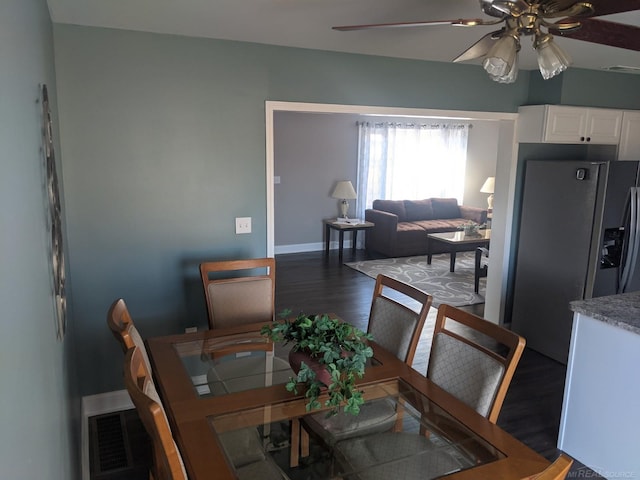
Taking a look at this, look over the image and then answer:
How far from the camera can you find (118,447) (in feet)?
9.04

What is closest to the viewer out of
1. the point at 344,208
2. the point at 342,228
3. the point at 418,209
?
the point at 342,228

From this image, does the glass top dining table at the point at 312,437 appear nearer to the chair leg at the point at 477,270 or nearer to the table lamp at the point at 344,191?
the chair leg at the point at 477,270

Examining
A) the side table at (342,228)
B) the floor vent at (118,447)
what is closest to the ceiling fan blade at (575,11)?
the floor vent at (118,447)

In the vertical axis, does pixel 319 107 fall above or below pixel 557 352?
above

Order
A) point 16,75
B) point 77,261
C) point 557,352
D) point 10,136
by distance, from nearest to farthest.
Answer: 1. point 10,136
2. point 16,75
3. point 77,261
4. point 557,352

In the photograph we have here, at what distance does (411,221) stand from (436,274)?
1653mm

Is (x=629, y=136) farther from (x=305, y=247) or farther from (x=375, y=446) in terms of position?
(x=305, y=247)

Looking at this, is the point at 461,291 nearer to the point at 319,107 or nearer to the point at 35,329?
the point at 319,107

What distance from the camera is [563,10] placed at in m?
1.69

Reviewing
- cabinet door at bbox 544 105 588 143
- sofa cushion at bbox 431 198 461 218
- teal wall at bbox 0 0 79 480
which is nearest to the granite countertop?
cabinet door at bbox 544 105 588 143

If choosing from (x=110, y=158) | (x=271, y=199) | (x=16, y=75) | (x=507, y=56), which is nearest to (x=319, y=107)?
(x=271, y=199)

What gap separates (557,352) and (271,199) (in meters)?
2.64

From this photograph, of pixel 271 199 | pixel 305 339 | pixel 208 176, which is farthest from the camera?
pixel 271 199

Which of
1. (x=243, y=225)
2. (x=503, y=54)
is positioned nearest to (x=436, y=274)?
(x=243, y=225)
